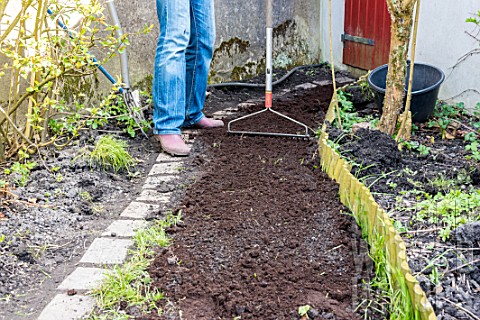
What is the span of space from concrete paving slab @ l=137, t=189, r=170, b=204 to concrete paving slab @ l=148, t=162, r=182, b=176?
0.29 meters

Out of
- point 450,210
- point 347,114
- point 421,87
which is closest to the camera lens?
point 450,210

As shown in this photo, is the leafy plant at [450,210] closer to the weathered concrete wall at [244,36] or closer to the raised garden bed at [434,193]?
the raised garden bed at [434,193]

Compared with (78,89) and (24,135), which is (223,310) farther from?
(78,89)

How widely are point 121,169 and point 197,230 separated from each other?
1.02 meters

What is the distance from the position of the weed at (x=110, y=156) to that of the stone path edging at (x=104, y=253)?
0.17m

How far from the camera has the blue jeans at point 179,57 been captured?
374cm

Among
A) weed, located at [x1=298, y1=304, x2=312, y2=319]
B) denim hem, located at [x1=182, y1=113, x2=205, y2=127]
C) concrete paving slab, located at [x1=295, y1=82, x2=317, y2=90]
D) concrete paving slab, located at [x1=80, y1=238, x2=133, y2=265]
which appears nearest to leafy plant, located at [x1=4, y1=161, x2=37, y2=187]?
concrete paving slab, located at [x1=80, y1=238, x2=133, y2=265]

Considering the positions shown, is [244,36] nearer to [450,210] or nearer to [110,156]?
[110,156]

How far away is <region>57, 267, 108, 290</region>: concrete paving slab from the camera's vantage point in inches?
90.9

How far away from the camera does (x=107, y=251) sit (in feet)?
8.48

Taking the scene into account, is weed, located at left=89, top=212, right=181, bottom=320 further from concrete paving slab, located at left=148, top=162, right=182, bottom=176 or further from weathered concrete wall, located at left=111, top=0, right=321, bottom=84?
weathered concrete wall, located at left=111, top=0, right=321, bottom=84

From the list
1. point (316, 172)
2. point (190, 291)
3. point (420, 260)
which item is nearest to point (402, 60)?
point (316, 172)

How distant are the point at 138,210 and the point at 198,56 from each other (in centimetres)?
153

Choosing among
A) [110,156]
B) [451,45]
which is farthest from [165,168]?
[451,45]
